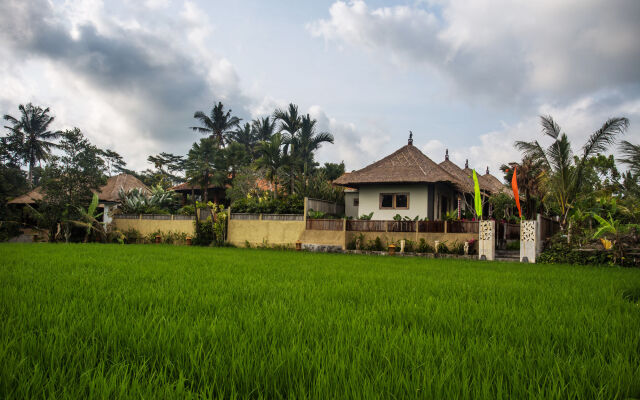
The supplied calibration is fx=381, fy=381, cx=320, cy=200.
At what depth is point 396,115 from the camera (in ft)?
31.9

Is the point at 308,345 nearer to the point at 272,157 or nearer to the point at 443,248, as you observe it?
the point at 443,248

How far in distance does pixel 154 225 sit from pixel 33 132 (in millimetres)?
27212

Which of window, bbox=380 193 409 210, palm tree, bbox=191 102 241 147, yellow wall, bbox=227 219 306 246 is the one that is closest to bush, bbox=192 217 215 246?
yellow wall, bbox=227 219 306 246

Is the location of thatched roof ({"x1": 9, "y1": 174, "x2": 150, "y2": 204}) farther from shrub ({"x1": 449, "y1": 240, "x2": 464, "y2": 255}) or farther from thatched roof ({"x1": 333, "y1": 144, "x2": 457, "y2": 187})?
shrub ({"x1": 449, "y1": 240, "x2": 464, "y2": 255})

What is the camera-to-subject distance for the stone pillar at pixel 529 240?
Result: 12.3m

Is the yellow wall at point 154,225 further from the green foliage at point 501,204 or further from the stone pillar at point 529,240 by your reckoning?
the green foliage at point 501,204

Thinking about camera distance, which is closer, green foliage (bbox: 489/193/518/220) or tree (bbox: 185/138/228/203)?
green foliage (bbox: 489/193/518/220)

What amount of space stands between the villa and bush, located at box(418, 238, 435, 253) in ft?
12.3

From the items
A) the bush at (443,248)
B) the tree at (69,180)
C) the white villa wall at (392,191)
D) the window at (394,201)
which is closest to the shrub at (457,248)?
the bush at (443,248)

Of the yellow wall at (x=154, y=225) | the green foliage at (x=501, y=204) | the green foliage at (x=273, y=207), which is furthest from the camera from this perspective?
the green foliage at (x=501, y=204)

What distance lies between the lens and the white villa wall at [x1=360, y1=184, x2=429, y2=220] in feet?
58.9

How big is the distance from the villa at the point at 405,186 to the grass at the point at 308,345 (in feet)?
45.4

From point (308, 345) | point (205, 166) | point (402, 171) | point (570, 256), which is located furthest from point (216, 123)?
point (308, 345)

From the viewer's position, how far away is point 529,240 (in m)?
12.3
